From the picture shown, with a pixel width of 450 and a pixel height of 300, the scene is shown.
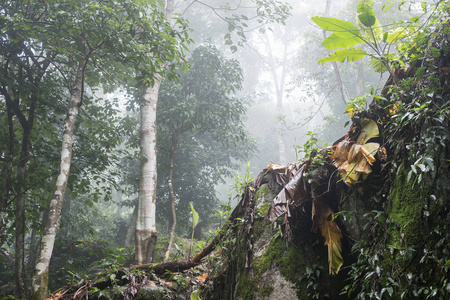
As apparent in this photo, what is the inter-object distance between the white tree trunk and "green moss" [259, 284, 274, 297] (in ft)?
9.17

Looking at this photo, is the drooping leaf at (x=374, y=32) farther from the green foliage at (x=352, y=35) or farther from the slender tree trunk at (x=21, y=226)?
the slender tree trunk at (x=21, y=226)

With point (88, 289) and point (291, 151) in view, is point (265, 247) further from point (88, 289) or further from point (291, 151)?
point (291, 151)

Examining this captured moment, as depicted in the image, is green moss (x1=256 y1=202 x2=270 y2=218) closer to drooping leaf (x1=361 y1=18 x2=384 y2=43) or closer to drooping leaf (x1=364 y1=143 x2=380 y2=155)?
drooping leaf (x1=364 y1=143 x2=380 y2=155)

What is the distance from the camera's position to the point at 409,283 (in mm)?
1819

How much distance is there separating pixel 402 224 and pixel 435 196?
0.30 meters

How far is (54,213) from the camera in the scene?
3.84 metres

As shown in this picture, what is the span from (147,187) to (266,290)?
340 cm

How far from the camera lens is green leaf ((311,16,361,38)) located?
257cm

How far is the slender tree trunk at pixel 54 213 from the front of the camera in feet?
11.5

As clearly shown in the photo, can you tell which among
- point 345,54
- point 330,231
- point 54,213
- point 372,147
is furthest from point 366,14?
point 54,213

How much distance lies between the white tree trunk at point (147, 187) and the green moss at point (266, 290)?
2796mm

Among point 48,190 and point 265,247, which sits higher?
point 48,190

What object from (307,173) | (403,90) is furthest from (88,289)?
(403,90)

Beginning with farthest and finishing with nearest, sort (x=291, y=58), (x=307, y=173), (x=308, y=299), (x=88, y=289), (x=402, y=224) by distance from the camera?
(x=291, y=58), (x=88, y=289), (x=307, y=173), (x=308, y=299), (x=402, y=224)
